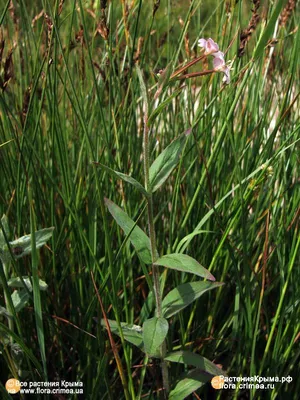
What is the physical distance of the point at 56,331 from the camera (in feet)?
3.49

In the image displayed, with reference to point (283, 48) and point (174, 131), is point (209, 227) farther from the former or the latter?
point (283, 48)

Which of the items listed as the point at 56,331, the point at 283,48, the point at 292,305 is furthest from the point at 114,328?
the point at 283,48

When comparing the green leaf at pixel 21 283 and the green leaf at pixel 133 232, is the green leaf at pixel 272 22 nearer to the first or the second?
the green leaf at pixel 133 232

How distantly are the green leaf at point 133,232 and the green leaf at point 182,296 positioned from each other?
74mm

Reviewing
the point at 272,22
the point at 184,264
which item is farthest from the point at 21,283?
the point at 272,22

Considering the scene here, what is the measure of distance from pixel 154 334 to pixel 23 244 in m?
0.30

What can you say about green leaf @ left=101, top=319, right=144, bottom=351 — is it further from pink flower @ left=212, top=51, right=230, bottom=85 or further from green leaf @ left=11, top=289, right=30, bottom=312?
pink flower @ left=212, top=51, right=230, bottom=85

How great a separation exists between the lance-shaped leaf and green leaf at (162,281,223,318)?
0.24m

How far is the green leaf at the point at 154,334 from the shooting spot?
0.84 m

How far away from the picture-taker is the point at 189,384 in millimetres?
944

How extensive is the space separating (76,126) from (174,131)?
270 millimetres

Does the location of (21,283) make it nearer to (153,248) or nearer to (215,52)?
(153,248)

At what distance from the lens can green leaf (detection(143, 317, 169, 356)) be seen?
33.1 inches

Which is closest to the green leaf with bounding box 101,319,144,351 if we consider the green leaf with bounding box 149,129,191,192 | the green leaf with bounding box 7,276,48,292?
the green leaf with bounding box 7,276,48,292
